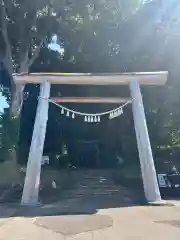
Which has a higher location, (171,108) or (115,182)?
(171,108)

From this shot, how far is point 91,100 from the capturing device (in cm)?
985

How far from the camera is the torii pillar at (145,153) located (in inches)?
324

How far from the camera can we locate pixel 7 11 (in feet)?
48.3

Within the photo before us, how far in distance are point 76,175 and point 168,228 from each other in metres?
8.95

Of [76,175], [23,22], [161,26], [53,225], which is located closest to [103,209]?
[53,225]

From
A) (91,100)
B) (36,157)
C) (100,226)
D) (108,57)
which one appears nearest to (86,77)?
(91,100)

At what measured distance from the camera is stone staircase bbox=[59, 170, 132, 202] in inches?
391

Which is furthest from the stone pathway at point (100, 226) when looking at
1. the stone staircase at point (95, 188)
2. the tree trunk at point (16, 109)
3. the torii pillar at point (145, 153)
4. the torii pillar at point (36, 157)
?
the tree trunk at point (16, 109)

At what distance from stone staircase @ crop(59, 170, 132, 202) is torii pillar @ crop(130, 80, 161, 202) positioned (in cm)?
91

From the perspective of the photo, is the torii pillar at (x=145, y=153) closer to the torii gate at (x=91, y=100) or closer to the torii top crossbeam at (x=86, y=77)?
the torii gate at (x=91, y=100)

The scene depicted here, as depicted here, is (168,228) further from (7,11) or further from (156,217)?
(7,11)

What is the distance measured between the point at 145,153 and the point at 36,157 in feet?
9.92

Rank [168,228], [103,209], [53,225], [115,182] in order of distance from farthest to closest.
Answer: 1. [115,182]
2. [103,209]
3. [53,225]
4. [168,228]

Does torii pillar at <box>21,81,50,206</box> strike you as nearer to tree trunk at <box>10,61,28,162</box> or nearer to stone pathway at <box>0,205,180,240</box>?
stone pathway at <box>0,205,180,240</box>
